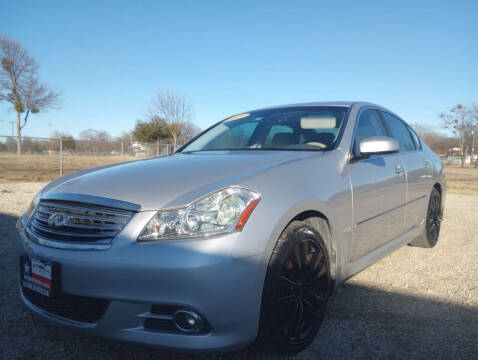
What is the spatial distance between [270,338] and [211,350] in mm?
356

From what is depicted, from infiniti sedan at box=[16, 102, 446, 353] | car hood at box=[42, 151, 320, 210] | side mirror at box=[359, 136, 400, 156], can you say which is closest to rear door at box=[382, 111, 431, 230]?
side mirror at box=[359, 136, 400, 156]

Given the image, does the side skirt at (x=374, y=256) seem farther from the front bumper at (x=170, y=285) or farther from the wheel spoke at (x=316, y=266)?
the front bumper at (x=170, y=285)

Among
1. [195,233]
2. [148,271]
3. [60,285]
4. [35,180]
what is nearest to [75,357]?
[60,285]

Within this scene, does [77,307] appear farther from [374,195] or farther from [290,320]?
[374,195]

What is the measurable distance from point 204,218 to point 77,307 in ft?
2.48

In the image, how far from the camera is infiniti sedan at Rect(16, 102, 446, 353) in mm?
1581

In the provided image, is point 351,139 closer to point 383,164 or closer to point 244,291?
point 383,164

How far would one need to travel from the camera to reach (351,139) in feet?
8.89

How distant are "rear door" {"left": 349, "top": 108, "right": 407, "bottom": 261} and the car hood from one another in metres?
0.46

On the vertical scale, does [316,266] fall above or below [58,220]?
below

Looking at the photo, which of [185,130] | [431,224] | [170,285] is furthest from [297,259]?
[185,130]

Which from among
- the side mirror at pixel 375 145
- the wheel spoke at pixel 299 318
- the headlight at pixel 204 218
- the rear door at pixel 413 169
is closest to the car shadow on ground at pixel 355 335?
the wheel spoke at pixel 299 318

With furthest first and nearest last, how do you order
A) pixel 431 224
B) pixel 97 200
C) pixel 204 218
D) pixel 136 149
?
pixel 136 149
pixel 431 224
pixel 97 200
pixel 204 218

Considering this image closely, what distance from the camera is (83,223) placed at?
174cm
